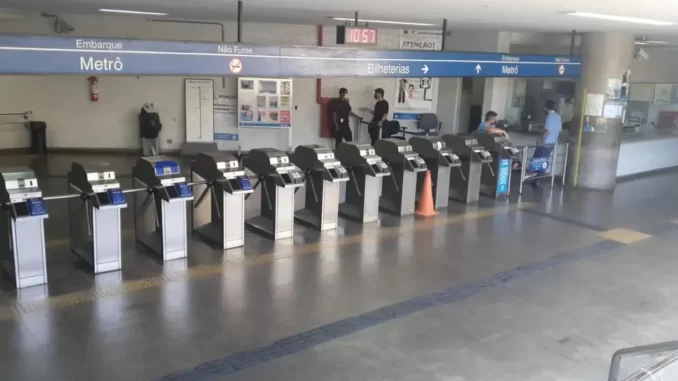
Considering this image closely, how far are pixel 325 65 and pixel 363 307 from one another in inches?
112

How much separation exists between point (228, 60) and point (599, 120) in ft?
23.4

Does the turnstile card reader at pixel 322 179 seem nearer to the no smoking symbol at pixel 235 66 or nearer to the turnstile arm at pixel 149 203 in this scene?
the no smoking symbol at pixel 235 66

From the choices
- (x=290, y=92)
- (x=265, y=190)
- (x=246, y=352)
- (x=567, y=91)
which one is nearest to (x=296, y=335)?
(x=246, y=352)

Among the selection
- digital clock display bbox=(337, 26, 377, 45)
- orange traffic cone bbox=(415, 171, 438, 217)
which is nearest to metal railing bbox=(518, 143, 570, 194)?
orange traffic cone bbox=(415, 171, 438, 217)

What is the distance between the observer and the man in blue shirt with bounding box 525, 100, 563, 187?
11.0 m

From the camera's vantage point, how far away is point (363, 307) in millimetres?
5816

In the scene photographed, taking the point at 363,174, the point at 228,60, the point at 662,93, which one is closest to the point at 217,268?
the point at 228,60

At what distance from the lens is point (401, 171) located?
29.2ft

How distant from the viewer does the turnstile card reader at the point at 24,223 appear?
5684 mm

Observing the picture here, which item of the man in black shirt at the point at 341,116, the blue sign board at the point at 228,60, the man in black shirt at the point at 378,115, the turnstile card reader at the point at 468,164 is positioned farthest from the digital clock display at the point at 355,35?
the man in black shirt at the point at 378,115

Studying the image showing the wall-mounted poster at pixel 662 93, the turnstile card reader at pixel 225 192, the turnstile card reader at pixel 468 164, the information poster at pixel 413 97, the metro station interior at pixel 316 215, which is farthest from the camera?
the wall-mounted poster at pixel 662 93

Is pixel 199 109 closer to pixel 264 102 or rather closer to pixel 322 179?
pixel 264 102

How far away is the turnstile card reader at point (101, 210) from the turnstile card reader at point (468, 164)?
544cm

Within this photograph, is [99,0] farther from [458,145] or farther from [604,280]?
[604,280]
